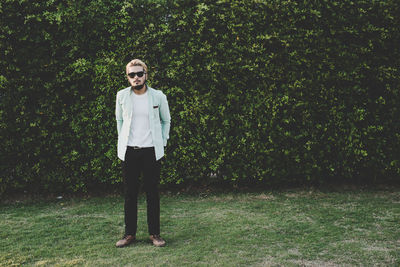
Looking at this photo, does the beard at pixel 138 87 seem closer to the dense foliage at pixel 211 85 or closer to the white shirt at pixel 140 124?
the white shirt at pixel 140 124

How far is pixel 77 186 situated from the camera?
728 centimetres

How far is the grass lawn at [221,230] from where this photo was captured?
4.58 metres

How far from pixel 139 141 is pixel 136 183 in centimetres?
59

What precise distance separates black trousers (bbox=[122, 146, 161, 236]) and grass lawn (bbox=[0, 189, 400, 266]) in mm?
282

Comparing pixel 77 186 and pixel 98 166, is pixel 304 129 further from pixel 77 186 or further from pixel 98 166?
pixel 77 186

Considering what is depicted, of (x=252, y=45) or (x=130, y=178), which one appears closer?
(x=130, y=178)

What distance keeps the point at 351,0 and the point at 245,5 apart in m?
2.01

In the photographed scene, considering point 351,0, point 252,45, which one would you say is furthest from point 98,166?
point 351,0

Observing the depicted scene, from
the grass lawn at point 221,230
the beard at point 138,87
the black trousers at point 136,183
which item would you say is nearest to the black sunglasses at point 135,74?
the beard at point 138,87

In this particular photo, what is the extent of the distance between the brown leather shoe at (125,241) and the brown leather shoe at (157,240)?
0.26 m

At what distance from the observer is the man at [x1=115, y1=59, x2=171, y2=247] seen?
4.95 m

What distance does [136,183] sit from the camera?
16.8 feet

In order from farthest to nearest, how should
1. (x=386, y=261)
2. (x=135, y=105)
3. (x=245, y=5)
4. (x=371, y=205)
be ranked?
1. (x=245, y=5)
2. (x=371, y=205)
3. (x=135, y=105)
4. (x=386, y=261)

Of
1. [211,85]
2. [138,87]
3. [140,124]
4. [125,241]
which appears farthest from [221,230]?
[211,85]
